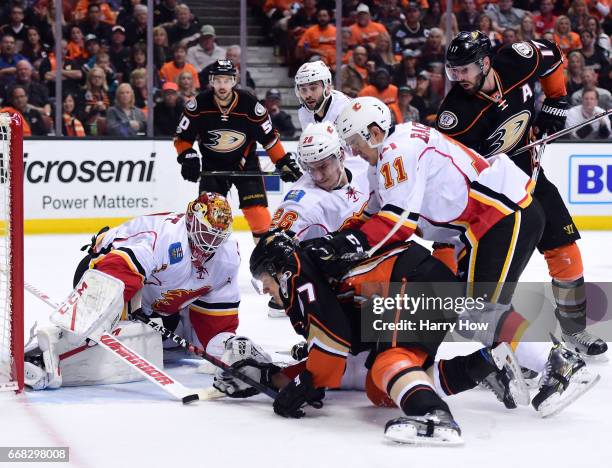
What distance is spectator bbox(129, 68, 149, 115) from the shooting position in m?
8.19

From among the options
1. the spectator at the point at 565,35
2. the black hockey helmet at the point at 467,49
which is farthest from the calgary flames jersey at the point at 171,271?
the spectator at the point at 565,35

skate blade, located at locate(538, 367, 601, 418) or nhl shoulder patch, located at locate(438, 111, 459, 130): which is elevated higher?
nhl shoulder patch, located at locate(438, 111, 459, 130)

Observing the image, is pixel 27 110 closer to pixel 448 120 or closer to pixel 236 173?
pixel 236 173

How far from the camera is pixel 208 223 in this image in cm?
360

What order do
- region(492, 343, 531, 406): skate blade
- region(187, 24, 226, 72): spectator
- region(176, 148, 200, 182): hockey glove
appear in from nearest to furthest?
region(492, 343, 531, 406): skate blade
region(176, 148, 200, 182): hockey glove
region(187, 24, 226, 72): spectator

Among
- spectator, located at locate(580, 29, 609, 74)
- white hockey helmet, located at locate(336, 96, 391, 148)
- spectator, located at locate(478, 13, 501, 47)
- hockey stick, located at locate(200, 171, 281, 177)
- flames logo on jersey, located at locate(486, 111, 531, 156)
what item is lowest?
hockey stick, located at locate(200, 171, 281, 177)

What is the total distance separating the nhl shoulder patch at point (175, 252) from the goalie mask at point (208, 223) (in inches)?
1.8

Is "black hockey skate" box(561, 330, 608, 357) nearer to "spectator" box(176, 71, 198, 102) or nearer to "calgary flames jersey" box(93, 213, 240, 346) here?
"calgary flames jersey" box(93, 213, 240, 346)

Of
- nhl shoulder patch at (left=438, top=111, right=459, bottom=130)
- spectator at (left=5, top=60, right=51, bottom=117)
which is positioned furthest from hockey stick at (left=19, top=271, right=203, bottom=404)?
spectator at (left=5, top=60, right=51, bottom=117)

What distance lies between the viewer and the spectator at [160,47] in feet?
27.0

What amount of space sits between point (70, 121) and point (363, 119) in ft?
16.6

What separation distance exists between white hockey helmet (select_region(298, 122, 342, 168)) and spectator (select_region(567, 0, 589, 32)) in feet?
19.7

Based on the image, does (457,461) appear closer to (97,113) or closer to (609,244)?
(609,244)

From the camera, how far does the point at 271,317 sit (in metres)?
5.10
